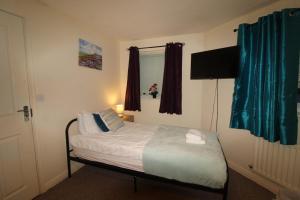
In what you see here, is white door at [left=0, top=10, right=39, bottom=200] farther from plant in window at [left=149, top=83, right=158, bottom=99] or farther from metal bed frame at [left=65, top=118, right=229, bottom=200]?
plant in window at [left=149, top=83, right=158, bottom=99]

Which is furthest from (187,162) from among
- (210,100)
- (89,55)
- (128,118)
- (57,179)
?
(89,55)

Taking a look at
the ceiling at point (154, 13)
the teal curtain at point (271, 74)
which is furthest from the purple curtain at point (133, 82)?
the teal curtain at point (271, 74)

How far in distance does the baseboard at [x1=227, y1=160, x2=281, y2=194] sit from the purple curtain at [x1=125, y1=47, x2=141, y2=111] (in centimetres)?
224

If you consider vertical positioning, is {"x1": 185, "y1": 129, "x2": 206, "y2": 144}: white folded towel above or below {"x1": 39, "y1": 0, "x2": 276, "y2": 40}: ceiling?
below

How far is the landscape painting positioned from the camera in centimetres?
253

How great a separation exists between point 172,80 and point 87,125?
191 cm

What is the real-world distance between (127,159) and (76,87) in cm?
149

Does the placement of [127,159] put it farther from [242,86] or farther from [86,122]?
[242,86]

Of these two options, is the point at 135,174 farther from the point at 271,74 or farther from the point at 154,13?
the point at 154,13

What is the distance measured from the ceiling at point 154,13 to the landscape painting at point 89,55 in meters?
0.36

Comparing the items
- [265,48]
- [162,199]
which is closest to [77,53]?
[162,199]

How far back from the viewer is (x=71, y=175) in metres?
2.32

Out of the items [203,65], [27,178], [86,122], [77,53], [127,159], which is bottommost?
[27,178]

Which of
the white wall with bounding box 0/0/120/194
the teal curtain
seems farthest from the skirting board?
the teal curtain
